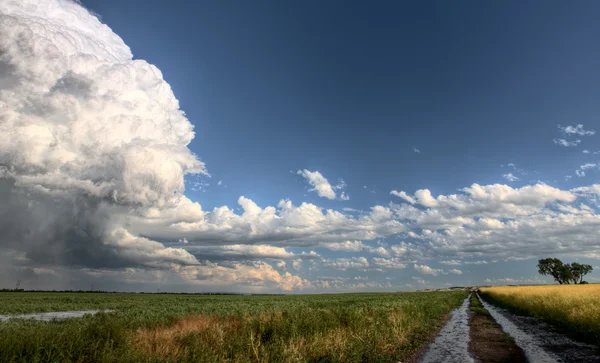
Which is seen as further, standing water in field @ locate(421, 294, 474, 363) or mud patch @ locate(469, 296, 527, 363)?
standing water in field @ locate(421, 294, 474, 363)

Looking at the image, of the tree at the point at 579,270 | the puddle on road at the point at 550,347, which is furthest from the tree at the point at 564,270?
the puddle on road at the point at 550,347

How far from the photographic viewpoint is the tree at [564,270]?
141500mm

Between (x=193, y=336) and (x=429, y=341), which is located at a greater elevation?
(x=193, y=336)

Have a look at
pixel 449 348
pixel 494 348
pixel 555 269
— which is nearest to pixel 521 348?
pixel 494 348

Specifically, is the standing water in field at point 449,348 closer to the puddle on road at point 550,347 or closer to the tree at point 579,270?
the puddle on road at point 550,347

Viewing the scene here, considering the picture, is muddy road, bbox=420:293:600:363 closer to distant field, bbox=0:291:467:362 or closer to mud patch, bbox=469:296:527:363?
mud patch, bbox=469:296:527:363

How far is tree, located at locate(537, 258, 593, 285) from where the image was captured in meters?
142

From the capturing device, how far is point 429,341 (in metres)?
19.7

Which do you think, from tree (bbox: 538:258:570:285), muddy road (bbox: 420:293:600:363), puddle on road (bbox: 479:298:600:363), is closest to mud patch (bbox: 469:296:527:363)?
muddy road (bbox: 420:293:600:363)

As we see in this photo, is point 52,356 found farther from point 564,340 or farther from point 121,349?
point 564,340

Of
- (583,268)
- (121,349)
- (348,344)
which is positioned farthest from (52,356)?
(583,268)

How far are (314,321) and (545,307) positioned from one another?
25544 mm

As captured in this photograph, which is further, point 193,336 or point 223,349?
point 193,336

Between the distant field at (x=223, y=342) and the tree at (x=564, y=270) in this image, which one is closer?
the distant field at (x=223, y=342)
